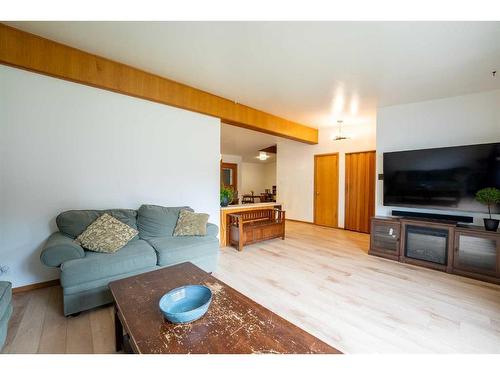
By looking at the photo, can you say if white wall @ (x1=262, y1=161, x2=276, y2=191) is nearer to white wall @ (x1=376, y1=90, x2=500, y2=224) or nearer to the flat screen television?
white wall @ (x1=376, y1=90, x2=500, y2=224)

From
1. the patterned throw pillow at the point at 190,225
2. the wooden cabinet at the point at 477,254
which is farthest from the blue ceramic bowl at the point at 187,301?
the wooden cabinet at the point at 477,254

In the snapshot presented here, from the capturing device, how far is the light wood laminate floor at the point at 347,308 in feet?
5.21

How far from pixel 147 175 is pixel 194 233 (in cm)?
108

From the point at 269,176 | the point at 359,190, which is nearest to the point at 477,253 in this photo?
the point at 359,190

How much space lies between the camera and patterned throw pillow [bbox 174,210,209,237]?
279 cm

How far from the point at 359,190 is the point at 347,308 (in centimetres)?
382

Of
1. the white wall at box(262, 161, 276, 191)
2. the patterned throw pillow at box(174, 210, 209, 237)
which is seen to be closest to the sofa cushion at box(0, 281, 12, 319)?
the patterned throw pillow at box(174, 210, 209, 237)

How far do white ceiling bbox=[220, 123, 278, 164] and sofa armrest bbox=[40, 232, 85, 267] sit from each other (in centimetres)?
388

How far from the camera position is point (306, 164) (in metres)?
6.36

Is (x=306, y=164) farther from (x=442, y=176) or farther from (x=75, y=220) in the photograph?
(x=75, y=220)

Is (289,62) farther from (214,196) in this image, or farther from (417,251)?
(417,251)
